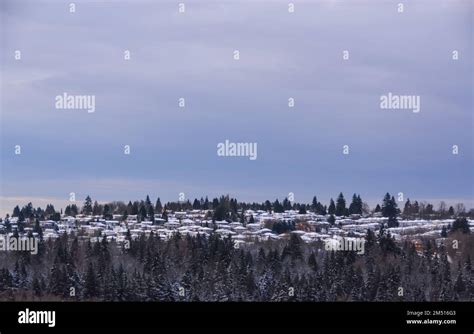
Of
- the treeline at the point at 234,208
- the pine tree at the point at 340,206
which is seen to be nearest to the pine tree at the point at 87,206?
the treeline at the point at 234,208

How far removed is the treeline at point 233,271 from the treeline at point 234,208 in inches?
20.8

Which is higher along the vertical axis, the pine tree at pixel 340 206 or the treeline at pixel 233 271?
the pine tree at pixel 340 206

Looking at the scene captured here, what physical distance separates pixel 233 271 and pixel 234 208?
4.35 feet

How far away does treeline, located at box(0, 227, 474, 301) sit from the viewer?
1867 cm

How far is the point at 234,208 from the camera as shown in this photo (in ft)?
61.0

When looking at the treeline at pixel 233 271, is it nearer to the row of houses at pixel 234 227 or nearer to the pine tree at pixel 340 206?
the row of houses at pixel 234 227

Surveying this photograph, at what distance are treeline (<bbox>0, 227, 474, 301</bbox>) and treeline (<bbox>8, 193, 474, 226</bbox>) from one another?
53cm

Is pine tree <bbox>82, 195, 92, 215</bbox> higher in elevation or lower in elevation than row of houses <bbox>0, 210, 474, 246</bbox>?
higher

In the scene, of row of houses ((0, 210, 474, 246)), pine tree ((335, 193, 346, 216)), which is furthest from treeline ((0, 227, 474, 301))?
pine tree ((335, 193, 346, 216))

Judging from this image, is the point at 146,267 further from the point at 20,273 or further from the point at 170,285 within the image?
the point at 20,273

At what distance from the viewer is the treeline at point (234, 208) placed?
18.4 m

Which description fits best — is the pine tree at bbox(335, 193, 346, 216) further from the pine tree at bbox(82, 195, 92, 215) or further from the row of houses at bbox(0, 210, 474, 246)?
the pine tree at bbox(82, 195, 92, 215)

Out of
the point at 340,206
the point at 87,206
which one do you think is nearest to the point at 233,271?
the point at 340,206
